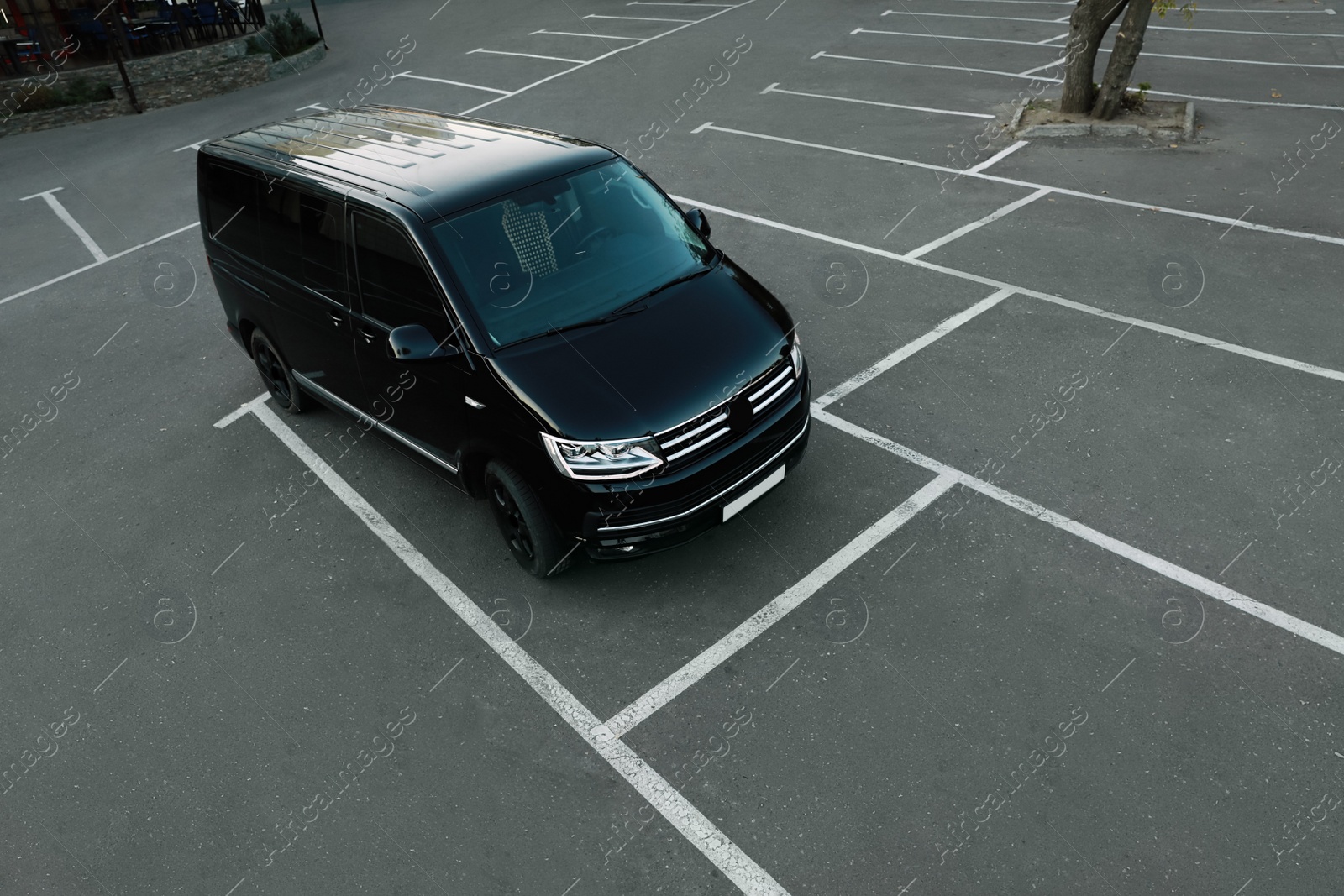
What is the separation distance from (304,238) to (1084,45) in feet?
33.2

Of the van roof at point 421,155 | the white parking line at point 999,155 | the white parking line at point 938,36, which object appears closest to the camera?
the van roof at point 421,155

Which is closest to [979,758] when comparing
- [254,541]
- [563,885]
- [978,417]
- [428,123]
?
[563,885]

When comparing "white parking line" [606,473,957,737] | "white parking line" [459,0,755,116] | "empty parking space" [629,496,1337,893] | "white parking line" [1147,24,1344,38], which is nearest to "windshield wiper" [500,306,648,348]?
"white parking line" [606,473,957,737]

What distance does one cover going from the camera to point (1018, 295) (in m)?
7.91

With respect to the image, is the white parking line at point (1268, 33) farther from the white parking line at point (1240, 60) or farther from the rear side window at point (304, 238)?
the rear side window at point (304, 238)

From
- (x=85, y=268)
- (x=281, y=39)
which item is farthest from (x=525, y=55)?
(x=85, y=268)

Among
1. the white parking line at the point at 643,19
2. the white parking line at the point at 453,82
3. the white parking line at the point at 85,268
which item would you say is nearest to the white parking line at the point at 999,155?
the white parking line at the point at 453,82

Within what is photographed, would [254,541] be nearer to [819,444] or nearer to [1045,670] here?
[819,444]

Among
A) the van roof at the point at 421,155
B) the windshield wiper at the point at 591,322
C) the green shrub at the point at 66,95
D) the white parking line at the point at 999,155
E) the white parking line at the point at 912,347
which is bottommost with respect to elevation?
the green shrub at the point at 66,95

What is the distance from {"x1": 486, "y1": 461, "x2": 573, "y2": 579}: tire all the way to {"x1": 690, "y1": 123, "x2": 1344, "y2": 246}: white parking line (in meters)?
7.76

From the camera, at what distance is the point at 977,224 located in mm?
9406

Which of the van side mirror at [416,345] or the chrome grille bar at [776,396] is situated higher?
the van side mirror at [416,345]

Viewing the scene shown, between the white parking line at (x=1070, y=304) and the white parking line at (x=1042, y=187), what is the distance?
8.01 ft

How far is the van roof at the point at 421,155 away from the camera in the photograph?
5375 mm
